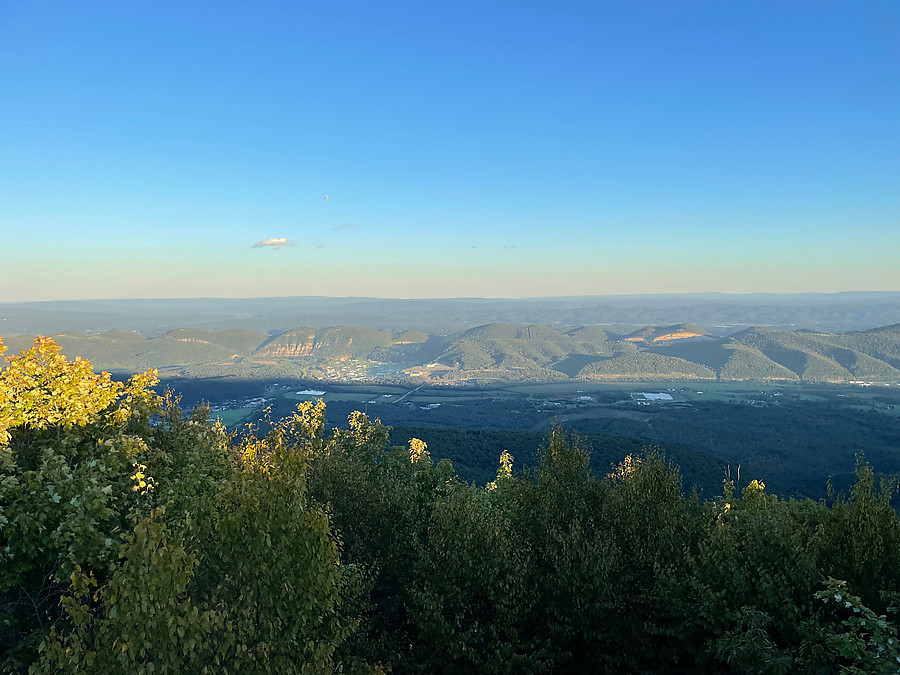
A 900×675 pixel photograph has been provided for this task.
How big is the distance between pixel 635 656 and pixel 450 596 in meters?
8.22

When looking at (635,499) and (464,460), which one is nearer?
(635,499)

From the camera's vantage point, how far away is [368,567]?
26609mm

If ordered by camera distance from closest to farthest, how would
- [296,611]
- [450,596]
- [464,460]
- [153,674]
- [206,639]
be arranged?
1. [153,674]
2. [206,639]
3. [296,611]
4. [450,596]
5. [464,460]

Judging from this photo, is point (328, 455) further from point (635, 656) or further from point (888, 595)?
point (888, 595)

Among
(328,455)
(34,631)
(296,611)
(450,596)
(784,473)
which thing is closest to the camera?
(296,611)

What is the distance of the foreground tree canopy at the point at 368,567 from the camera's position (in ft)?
39.8

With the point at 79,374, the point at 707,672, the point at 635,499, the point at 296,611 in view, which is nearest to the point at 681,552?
the point at 635,499

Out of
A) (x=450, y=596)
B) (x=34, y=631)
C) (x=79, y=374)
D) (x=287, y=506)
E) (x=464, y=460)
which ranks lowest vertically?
(x=464, y=460)

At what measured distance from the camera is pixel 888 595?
60.9ft

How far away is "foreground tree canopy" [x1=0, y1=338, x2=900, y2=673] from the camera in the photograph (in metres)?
12.1

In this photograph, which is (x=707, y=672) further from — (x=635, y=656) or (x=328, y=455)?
(x=328, y=455)

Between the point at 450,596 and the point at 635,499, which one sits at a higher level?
the point at 635,499

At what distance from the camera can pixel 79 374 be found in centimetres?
2055

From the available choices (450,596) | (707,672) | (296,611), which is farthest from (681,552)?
(296,611)
